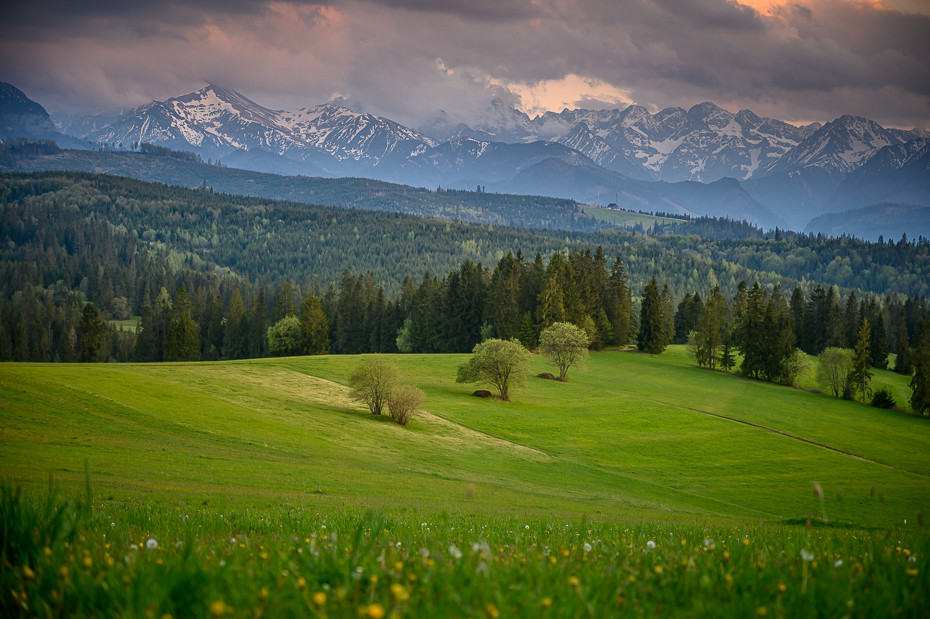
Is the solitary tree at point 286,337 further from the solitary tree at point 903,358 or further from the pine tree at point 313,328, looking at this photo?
the solitary tree at point 903,358

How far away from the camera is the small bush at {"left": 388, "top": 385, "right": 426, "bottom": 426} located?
1890 inches

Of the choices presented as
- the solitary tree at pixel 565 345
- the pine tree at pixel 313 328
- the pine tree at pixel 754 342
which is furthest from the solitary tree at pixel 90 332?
the pine tree at pixel 754 342

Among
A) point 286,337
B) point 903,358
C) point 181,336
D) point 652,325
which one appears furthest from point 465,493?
point 903,358

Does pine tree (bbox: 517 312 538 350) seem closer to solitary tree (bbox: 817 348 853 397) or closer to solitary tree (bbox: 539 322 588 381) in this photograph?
solitary tree (bbox: 539 322 588 381)

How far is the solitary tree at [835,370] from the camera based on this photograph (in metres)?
83.3

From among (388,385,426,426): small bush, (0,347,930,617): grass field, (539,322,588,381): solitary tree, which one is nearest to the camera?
(0,347,930,617): grass field

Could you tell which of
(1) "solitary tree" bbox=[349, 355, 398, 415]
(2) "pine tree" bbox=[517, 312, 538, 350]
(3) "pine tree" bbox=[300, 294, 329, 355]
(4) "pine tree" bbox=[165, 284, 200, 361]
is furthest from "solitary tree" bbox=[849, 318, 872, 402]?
(4) "pine tree" bbox=[165, 284, 200, 361]

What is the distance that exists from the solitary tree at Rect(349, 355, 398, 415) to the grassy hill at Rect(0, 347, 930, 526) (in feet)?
6.25

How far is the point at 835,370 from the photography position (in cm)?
8406

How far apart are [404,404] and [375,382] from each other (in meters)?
3.93

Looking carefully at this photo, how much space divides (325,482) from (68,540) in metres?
22.6

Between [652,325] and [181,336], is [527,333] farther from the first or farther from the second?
[181,336]

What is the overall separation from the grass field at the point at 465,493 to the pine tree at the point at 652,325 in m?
19.7

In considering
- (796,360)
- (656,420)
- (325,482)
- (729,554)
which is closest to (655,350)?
(796,360)
